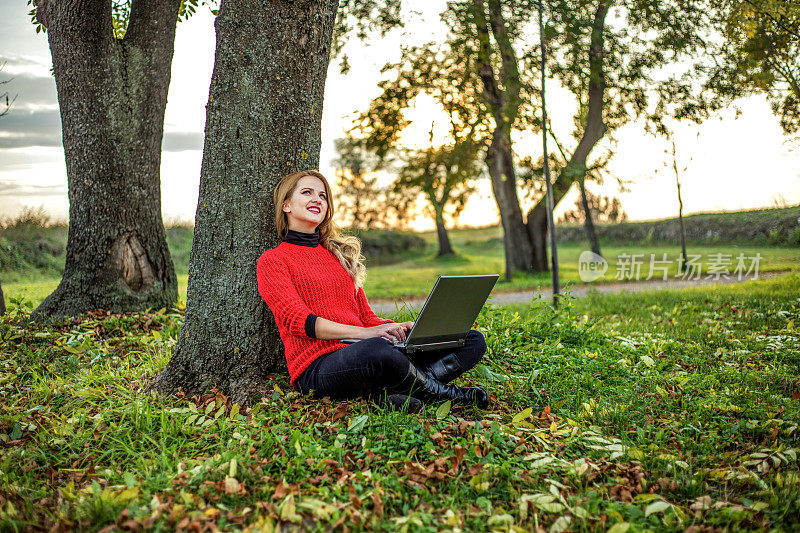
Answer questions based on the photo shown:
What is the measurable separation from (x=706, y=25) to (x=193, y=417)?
52.6 ft

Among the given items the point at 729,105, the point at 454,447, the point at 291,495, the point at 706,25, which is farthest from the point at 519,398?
the point at 729,105

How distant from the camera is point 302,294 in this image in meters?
3.95

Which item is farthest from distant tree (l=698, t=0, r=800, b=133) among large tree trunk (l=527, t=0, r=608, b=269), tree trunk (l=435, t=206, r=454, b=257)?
tree trunk (l=435, t=206, r=454, b=257)

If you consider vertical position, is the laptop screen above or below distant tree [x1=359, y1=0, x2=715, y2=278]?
below

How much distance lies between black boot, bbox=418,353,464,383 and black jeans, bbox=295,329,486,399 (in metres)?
0.05

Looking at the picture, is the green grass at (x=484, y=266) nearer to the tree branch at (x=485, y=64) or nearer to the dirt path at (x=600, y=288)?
the dirt path at (x=600, y=288)

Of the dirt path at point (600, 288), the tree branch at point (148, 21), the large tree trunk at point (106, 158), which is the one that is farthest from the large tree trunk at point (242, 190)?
the dirt path at point (600, 288)

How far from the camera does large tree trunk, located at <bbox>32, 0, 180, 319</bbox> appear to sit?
267 inches

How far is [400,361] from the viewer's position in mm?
3488

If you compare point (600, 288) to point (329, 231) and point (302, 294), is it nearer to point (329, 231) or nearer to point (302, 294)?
point (329, 231)

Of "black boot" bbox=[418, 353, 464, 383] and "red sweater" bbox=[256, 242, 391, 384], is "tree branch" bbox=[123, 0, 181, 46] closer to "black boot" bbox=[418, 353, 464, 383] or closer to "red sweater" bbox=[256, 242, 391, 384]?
"red sweater" bbox=[256, 242, 391, 384]

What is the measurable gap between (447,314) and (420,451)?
0.87m

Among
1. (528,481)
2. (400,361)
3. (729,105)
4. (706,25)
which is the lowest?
(528,481)

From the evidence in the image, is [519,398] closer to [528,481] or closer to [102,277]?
[528,481]
